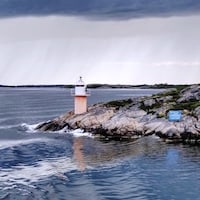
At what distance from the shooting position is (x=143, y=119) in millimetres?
63844

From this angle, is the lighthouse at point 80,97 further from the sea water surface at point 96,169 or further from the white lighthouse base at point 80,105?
the sea water surface at point 96,169

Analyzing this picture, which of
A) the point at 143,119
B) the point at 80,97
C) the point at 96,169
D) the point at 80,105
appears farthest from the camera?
the point at 80,97

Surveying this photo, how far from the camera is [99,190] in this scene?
113 feet

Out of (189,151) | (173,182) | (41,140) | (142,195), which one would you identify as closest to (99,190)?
(142,195)

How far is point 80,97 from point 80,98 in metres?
0.34

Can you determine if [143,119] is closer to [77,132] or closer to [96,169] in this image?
[77,132]

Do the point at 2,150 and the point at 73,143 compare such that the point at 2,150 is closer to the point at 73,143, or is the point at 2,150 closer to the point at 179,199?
the point at 73,143

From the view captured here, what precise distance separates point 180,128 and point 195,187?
82.4 ft

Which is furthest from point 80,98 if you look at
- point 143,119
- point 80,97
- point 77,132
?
point 143,119

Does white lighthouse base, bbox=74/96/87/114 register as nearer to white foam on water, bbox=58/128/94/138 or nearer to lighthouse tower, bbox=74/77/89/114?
lighthouse tower, bbox=74/77/89/114

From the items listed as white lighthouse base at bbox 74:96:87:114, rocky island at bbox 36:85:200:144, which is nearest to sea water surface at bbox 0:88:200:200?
rocky island at bbox 36:85:200:144

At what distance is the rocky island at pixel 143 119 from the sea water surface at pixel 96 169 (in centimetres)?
Answer: 264

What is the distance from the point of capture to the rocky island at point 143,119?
2346 inches

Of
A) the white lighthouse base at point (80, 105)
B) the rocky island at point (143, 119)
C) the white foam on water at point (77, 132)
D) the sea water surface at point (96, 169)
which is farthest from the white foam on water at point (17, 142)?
the white lighthouse base at point (80, 105)
